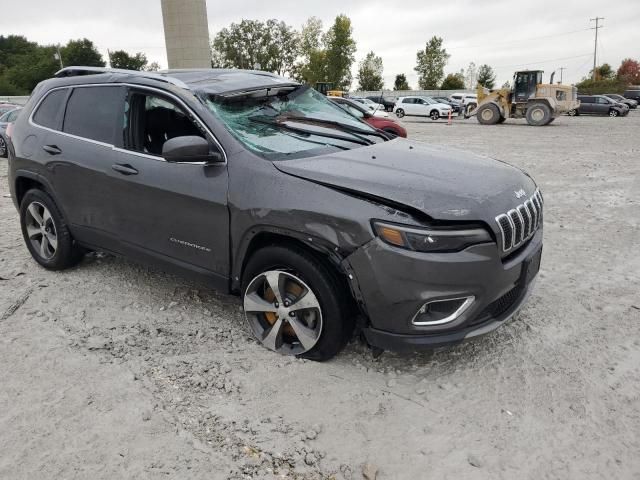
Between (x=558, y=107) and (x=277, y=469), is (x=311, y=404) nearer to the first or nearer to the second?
(x=277, y=469)

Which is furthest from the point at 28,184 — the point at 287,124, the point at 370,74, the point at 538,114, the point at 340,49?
the point at 370,74

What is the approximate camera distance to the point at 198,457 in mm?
2455

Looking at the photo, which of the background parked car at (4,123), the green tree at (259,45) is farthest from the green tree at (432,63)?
the background parked car at (4,123)

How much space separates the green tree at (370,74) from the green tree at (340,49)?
7.42m

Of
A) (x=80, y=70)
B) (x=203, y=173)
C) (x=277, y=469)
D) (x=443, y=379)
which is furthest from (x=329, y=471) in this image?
(x=80, y=70)

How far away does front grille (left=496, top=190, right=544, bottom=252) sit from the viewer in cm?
287

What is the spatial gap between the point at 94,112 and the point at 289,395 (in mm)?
2719

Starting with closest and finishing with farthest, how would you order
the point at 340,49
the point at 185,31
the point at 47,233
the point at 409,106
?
the point at 47,233, the point at 185,31, the point at 409,106, the point at 340,49

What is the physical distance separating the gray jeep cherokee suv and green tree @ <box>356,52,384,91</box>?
7264 cm

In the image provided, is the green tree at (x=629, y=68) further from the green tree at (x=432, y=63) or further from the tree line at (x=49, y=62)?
the tree line at (x=49, y=62)

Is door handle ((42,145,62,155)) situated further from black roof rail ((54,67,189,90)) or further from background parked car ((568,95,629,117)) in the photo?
background parked car ((568,95,629,117))

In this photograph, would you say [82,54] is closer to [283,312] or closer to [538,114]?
[538,114]

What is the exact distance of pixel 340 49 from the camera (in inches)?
2581

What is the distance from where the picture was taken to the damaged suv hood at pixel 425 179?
9.10ft
